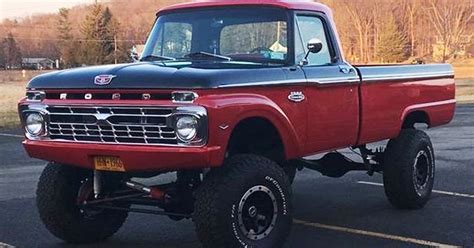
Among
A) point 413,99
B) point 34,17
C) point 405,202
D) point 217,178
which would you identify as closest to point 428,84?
point 413,99

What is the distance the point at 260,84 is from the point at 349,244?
177cm

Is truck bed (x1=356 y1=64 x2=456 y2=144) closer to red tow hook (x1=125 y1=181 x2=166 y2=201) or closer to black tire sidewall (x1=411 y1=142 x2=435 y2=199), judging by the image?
black tire sidewall (x1=411 y1=142 x2=435 y2=199)

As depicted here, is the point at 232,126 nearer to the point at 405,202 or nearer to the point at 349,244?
the point at 349,244

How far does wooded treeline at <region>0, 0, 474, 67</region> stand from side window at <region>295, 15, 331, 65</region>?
219ft

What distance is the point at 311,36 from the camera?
24.6 feet

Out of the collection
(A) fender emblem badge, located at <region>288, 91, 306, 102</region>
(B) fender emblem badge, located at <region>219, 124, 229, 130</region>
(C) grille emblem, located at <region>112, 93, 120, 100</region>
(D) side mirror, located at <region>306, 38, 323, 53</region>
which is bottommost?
(B) fender emblem badge, located at <region>219, 124, 229, 130</region>

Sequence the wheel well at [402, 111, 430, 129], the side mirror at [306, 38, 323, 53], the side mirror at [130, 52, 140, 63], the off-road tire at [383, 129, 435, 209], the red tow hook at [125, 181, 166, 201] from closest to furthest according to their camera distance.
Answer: the red tow hook at [125, 181, 166, 201] < the side mirror at [306, 38, 323, 53] < the side mirror at [130, 52, 140, 63] < the off-road tire at [383, 129, 435, 209] < the wheel well at [402, 111, 430, 129]

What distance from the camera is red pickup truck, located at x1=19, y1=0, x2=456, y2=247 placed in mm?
5848

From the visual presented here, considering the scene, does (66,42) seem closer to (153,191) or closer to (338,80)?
(338,80)

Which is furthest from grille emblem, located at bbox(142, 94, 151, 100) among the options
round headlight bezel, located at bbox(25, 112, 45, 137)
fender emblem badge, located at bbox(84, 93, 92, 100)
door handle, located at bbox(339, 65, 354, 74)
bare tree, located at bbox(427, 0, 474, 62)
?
bare tree, located at bbox(427, 0, 474, 62)

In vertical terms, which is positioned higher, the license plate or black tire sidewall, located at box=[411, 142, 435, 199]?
the license plate

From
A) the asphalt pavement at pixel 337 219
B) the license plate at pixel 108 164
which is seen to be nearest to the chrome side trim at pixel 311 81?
the license plate at pixel 108 164

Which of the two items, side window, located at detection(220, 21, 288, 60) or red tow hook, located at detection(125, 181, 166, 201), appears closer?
red tow hook, located at detection(125, 181, 166, 201)

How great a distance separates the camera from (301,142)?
6832 millimetres
